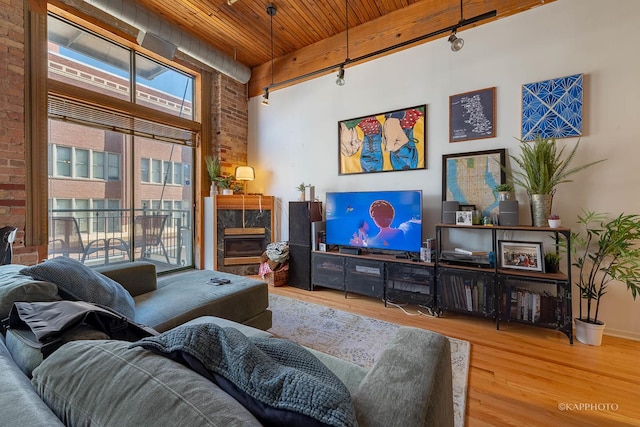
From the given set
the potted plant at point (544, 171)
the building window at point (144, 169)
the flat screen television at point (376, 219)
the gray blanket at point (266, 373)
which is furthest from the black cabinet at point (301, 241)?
the gray blanket at point (266, 373)

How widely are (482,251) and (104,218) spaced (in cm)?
449

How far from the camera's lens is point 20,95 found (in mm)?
2621

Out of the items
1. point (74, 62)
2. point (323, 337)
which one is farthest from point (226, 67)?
point (323, 337)

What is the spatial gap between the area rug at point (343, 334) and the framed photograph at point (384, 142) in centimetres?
185

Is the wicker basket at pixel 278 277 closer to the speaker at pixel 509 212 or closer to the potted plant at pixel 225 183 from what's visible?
the potted plant at pixel 225 183

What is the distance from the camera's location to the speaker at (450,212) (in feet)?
9.07

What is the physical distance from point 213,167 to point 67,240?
1.96 metres

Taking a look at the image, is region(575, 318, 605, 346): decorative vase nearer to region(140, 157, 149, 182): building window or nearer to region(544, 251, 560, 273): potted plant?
region(544, 251, 560, 273): potted plant

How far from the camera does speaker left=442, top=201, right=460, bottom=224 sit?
2.77 metres

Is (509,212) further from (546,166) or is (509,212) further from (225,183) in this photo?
(225,183)

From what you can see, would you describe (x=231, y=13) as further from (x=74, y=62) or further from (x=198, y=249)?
(x=198, y=249)

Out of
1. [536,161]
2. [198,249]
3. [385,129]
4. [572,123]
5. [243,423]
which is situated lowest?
[198,249]

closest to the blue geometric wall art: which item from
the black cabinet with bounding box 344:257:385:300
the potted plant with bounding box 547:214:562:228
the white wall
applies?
the white wall

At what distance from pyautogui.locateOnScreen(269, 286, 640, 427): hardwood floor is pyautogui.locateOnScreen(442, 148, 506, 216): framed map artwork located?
120 cm
